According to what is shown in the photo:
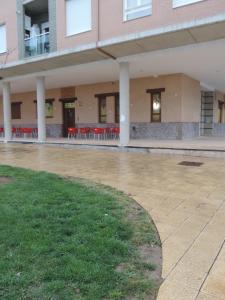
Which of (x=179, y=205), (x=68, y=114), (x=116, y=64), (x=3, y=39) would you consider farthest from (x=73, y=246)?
(x=68, y=114)

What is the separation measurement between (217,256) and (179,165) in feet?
19.4

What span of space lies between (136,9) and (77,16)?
3162mm

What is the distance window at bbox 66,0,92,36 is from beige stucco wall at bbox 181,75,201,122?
5.88 m

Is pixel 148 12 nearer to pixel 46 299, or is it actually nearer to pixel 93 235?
pixel 93 235

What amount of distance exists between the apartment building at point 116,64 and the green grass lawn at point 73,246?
7404 mm

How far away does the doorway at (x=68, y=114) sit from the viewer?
2048 cm

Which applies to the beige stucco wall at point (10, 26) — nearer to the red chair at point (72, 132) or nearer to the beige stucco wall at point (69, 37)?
the beige stucco wall at point (69, 37)

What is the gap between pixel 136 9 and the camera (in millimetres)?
11336

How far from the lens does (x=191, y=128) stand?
17.4m

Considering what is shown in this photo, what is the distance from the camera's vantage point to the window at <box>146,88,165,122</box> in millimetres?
16581

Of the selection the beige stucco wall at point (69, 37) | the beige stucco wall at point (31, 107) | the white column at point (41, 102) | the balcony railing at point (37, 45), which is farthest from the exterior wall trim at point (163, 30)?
the beige stucco wall at point (31, 107)

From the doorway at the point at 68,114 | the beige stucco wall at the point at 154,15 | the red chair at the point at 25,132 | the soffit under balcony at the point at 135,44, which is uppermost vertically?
the beige stucco wall at the point at 154,15

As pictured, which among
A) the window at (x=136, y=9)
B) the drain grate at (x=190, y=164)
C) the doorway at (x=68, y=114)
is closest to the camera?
the drain grate at (x=190, y=164)

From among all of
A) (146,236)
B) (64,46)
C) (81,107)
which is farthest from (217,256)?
(81,107)
